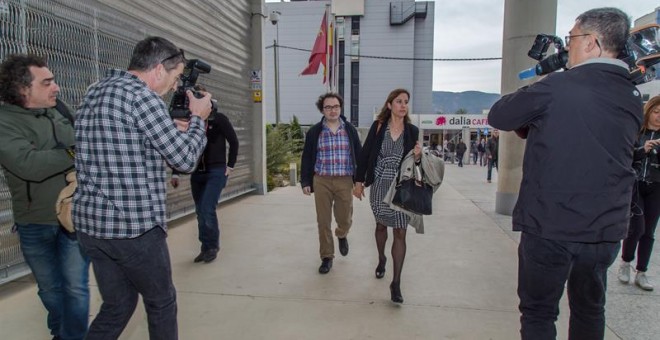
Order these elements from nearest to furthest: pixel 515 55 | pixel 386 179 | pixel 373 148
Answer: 1. pixel 386 179
2. pixel 373 148
3. pixel 515 55

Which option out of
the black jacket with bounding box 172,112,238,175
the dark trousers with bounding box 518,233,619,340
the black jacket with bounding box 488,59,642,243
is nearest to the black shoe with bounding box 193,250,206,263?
the black jacket with bounding box 172,112,238,175

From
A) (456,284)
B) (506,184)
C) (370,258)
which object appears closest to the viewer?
(456,284)

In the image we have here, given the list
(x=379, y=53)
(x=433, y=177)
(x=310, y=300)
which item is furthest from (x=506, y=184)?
(x=379, y=53)

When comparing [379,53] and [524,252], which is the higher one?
[379,53]

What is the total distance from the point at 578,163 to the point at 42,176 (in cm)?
273

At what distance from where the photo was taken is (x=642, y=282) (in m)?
4.19

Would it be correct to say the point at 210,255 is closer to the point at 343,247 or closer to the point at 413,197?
the point at 343,247

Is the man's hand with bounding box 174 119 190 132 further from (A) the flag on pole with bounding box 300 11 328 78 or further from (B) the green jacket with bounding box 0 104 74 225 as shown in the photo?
(A) the flag on pole with bounding box 300 11 328 78

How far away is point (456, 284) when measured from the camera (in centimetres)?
432

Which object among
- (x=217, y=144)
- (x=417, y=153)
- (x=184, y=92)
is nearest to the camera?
(x=184, y=92)

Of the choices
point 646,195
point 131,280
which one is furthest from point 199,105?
point 646,195

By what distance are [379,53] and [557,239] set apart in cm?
5087

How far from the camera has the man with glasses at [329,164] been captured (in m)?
4.60

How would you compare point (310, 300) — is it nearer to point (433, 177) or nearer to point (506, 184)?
point (433, 177)
